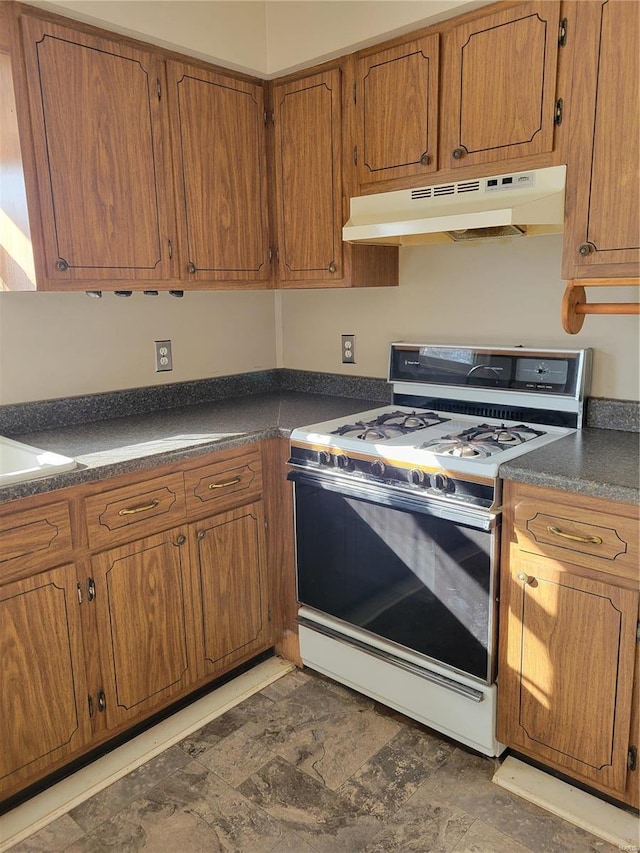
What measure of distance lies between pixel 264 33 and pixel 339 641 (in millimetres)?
2253

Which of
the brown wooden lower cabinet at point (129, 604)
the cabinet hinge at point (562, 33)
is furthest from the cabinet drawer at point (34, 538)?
the cabinet hinge at point (562, 33)

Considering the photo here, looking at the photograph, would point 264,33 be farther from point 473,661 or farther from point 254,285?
point 473,661

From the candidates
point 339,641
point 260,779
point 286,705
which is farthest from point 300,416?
point 260,779

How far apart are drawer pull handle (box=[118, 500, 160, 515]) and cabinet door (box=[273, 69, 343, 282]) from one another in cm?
108

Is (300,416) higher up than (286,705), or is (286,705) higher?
(300,416)

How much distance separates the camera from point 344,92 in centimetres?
225

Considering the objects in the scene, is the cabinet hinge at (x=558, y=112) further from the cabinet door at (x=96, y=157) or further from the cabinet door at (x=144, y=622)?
the cabinet door at (x=144, y=622)

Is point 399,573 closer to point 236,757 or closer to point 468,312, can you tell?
point 236,757

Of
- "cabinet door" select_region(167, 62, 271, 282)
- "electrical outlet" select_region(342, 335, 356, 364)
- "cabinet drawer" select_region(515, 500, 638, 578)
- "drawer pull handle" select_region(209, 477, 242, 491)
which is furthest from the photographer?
"electrical outlet" select_region(342, 335, 356, 364)

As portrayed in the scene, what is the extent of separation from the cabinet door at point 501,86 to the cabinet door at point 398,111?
0.05 m

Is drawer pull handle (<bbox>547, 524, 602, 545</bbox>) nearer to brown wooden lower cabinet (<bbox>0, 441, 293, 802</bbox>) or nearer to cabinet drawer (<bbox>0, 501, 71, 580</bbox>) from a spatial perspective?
brown wooden lower cabinet (<bbox>0, 441, 293, 802</bbox>)

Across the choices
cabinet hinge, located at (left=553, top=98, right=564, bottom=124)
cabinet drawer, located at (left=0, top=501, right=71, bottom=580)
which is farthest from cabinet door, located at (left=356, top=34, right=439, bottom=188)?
cabinet drawer, located at (left=0, top=501, right=71, bottom=580)

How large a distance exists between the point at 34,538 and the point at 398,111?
5.71 ft

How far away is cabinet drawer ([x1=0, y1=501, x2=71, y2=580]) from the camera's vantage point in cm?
161
